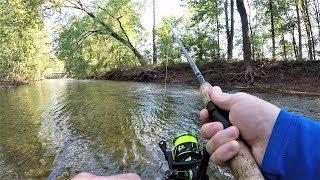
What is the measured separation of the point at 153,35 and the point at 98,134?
89.2 ft

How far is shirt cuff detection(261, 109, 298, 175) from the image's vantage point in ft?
5.75

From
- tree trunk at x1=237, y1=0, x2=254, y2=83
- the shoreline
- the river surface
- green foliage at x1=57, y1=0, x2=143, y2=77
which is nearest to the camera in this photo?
the river surface

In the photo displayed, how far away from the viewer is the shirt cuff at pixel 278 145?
69.1 inches

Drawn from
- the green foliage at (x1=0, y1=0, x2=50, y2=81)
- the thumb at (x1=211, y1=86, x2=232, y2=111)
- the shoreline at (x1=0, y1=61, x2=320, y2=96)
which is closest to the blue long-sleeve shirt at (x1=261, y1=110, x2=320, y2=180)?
the thumb at (x1=211, y1=86, x2=232, y2=111)

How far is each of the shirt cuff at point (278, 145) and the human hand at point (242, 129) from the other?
0.07 metres

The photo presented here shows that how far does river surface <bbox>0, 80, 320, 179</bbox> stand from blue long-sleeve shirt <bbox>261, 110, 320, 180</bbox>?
3.79 meters

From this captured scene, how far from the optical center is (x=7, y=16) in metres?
27.2

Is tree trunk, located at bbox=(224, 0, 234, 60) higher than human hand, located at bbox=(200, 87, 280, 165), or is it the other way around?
tree trunk, located at bbox=(224, 0, 234, 60)

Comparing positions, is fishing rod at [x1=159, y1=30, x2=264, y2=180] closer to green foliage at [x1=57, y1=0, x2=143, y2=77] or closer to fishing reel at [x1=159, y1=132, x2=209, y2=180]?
fishing reel at [x1=159, y1=132, x2=209, y2=180]

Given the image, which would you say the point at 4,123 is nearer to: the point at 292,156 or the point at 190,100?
the point at 190,100

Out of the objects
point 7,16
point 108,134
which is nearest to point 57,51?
point 7,16

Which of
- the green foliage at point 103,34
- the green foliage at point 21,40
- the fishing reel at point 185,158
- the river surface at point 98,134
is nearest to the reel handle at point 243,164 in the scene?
the fishing reel at point 185,158

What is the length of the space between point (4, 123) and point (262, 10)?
89.3 feet

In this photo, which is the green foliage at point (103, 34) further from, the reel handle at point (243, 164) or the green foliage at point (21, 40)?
the reel handle at point (243, 164)
